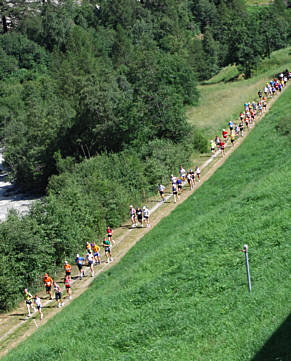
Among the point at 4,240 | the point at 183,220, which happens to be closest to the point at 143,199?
the point at 183,220

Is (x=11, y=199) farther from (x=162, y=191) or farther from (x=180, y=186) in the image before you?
(x=180, y=186)

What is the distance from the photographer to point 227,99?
68375mm

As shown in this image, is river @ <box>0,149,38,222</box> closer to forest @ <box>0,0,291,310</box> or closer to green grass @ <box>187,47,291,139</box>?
forest @ <box>0,0,291,310</box>

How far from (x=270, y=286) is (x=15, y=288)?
17.2 m

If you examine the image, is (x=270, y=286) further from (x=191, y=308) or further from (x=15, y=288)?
(x=15, y=288)

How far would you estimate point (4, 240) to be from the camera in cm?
3073

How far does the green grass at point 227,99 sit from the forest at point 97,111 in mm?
2277

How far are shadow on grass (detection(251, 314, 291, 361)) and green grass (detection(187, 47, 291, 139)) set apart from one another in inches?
1591

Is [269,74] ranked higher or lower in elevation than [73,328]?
higher

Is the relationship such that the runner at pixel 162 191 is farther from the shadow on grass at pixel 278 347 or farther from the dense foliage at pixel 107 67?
the shadow on grass at pixel 278 347

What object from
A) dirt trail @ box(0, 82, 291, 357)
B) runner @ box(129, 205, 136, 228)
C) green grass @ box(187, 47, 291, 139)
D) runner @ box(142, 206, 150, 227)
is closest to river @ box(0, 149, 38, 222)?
green grass @ box(187, 47, 291, 139)

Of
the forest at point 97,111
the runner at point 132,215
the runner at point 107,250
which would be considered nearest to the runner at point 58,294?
the forest at point 97,111

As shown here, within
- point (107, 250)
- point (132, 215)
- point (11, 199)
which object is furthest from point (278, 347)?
point (11, 199)

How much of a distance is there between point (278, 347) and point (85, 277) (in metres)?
17.9
